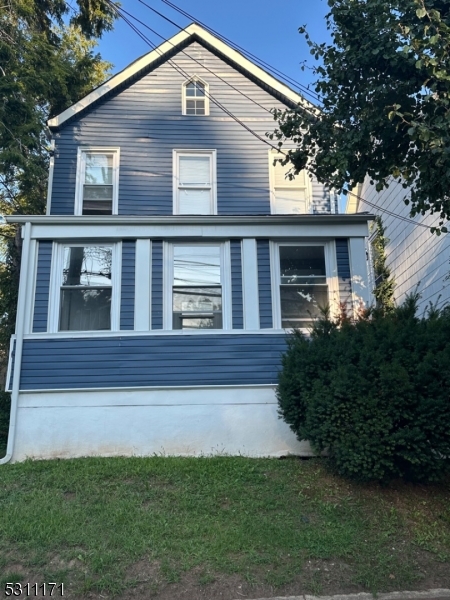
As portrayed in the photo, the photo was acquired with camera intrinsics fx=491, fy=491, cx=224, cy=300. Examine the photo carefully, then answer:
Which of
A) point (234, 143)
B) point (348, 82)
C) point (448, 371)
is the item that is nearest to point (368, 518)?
point (448, 371)

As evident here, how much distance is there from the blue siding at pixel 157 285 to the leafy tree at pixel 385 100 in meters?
2.76

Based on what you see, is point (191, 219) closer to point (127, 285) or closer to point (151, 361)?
point (127, 285)

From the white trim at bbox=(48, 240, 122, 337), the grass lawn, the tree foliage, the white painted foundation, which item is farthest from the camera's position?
the tree foliage

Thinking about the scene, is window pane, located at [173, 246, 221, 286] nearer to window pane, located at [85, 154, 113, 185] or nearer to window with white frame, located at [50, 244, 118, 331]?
window with white frame, located at [50, 244, 118, 331]

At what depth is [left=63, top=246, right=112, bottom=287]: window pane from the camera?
8.37 meters

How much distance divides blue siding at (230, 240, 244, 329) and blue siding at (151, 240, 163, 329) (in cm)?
122

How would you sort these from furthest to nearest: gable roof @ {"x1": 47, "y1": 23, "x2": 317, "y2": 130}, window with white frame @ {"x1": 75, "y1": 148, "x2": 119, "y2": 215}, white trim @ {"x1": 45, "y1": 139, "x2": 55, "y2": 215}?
gable roof @ {"x1": 47, "y1": 23, "x2": 317, "y2": 130}, window with white frame @ {"x1": 75, "y1": 148, "x2": 119, "y2": 215}, white trim @ {"x1": 45, "y1": 139, "x2": 55, "y2": 215}

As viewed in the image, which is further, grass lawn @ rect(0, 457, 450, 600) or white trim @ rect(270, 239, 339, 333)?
white trim @ rect(270, 239, 339, 333)

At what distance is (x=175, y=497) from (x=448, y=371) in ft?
11.4

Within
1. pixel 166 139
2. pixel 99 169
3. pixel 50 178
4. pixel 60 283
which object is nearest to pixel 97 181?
pixel 99 169

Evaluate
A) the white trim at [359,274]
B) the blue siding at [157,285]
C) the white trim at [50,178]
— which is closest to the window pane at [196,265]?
the blue siding at [157,285]

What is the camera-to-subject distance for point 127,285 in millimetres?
8297

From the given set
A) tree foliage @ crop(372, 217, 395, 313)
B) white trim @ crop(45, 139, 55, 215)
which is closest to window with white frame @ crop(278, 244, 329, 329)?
white trim @ crop(45, 139, 55, 215)

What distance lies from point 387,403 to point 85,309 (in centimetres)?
509
